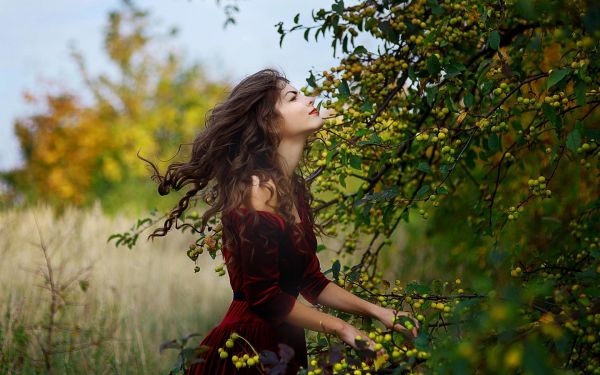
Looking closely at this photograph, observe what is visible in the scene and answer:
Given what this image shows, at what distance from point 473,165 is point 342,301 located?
57.4 inches

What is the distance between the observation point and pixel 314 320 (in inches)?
102

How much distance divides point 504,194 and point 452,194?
0.42m

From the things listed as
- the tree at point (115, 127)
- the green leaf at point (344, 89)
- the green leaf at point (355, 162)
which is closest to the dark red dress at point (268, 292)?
the green leaf at point (355, 162)

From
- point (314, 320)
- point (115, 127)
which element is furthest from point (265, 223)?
point (115, 127)

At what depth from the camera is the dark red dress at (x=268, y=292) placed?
2.62 metres

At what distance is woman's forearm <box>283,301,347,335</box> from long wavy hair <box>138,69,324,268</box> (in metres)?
0.29

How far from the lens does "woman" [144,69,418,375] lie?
2.63 m

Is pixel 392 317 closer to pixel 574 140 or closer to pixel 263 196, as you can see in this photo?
pixel 263 196

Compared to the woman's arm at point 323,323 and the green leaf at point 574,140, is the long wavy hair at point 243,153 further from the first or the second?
the green leaf at point 574,140

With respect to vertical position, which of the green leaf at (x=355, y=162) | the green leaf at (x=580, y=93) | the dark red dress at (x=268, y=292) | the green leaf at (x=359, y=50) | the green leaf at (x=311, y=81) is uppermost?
the green leaf at (x=359, y=50)

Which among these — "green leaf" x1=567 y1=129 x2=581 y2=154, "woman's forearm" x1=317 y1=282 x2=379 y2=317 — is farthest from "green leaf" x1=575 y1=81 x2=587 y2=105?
"woman's forearm" x1=317 y1=282 x2=379 y2=317

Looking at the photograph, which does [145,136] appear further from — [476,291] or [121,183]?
[476,291]

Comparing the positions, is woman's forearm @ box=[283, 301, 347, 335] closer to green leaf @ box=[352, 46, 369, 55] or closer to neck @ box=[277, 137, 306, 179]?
neck @ box=[277, 137, 306, 179]

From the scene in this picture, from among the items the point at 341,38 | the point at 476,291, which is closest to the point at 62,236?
the point at 341,38
